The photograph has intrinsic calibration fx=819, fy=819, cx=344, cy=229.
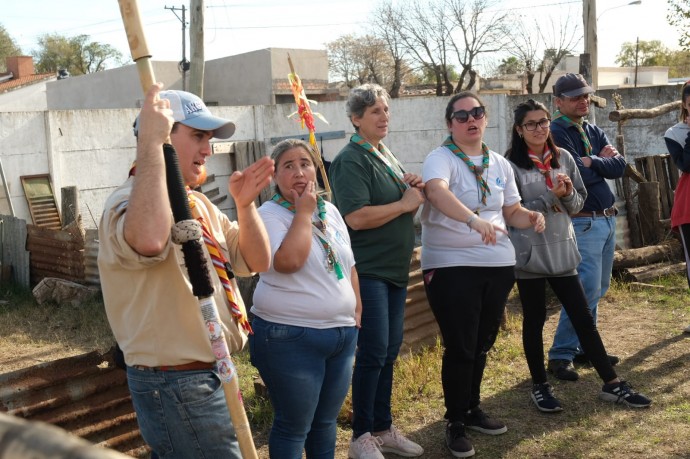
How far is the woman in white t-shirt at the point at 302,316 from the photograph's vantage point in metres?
3.41

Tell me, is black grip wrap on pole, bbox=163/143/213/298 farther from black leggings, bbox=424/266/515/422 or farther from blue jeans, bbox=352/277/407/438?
black leggings, bbox=424/266/515/422

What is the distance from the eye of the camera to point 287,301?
11.5 ft

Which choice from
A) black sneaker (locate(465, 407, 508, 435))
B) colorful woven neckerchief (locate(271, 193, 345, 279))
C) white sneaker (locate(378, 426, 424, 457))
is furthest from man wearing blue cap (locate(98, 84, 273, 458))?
black sneaker (locate(465, 407, 508, 435))

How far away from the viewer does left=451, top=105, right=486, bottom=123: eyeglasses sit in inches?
179

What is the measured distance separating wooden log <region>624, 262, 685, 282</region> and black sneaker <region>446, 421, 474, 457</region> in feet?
15.1

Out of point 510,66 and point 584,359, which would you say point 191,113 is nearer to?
point 584,359

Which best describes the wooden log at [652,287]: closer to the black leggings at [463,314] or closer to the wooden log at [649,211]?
the wooden log at [649,211]

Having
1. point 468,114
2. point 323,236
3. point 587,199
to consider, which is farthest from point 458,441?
point 587,199

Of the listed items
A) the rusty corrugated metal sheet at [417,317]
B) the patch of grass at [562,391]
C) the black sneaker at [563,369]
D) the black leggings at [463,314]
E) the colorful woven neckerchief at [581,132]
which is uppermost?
the colorful woven neckerchief at [581,132]

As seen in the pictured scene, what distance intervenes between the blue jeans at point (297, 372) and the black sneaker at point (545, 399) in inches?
79.3

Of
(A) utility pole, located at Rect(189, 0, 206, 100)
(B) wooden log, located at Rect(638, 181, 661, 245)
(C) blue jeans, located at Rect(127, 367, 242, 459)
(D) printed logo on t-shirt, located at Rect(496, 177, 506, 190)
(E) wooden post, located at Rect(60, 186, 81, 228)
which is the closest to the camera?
(C) blue jeans, located at Rect(127, 367, 242, 459)

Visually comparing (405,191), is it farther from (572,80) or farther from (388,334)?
(572,80)

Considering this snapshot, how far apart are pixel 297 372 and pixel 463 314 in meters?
1.33

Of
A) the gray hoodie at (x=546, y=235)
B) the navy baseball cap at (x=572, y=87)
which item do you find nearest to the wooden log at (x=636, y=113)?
the navy baseball cap at (x=572, y=87)
